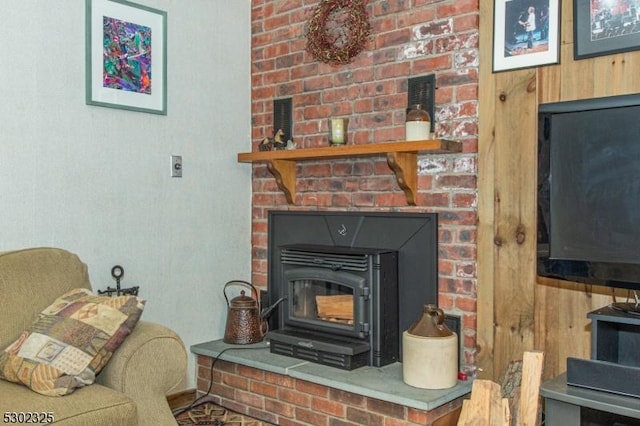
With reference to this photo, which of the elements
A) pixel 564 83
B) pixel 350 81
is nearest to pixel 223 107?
pixel 350 81

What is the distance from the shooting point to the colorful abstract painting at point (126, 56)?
10.00ft

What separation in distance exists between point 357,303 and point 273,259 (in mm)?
856

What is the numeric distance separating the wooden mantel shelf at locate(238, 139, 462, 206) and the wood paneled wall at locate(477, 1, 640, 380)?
0.24 metres

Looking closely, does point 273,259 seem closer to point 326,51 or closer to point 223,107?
point 223,107

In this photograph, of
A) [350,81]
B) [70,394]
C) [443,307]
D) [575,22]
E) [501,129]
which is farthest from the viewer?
[350,81]

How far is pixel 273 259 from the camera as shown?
12.0ft

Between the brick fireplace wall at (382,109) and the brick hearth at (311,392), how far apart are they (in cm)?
41

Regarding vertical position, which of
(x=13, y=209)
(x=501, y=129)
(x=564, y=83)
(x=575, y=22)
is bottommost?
(x=13, y=209)

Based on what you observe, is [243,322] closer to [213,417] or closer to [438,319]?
[213,417]

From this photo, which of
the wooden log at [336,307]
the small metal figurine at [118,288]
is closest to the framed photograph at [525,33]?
the wooden log at [336,307]

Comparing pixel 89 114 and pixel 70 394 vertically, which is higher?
pixel 89 114

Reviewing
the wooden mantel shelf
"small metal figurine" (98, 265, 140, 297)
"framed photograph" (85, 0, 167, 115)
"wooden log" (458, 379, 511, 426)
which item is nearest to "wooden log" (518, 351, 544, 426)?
"wooden log" (458, 379, 511, 426)

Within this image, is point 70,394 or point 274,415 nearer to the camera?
point 70,394

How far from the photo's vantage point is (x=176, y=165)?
132 inches
